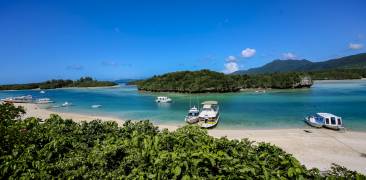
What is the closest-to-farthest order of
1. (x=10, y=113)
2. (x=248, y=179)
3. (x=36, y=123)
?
(x=248, y=179) → (x=36, y=123) → (x=10, y=113)

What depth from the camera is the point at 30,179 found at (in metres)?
3.89

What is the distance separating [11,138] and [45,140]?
2.17ft

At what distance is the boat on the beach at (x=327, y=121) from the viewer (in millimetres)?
23359

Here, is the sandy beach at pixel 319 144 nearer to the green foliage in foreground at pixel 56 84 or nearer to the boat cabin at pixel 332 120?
the boat cabin at pixel 332 120

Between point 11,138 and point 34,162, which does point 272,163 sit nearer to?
point 34,162

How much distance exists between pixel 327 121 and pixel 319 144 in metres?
7.44

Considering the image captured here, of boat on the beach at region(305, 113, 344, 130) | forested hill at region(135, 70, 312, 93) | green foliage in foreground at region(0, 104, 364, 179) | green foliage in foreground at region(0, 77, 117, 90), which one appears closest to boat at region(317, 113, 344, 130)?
boat on the beach at region(305, 113, 344, 130)

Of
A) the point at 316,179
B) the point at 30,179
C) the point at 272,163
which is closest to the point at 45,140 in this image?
the point at 30,179

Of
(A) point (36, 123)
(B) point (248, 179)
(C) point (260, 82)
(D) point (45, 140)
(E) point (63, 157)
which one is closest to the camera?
(B) point (248, 179)

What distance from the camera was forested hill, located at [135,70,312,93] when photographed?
78.5 metres

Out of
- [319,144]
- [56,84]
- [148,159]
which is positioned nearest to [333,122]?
[319,144]

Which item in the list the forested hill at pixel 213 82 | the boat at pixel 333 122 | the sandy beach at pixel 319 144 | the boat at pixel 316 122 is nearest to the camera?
the sandy beach at pixel 319 144

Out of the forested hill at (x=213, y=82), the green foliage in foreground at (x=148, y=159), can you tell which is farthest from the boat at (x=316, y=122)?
the forested hill at (x=213, y=82)

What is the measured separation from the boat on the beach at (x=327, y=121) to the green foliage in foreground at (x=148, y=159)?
23107 millimetres
